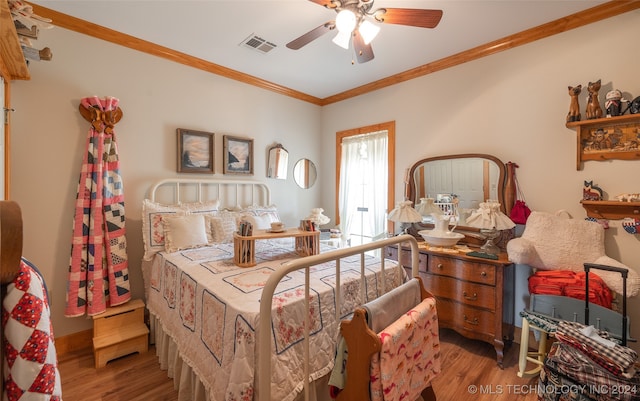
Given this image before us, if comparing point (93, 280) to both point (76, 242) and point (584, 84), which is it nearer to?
point (76, 242)

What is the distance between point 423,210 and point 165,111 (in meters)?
2.76

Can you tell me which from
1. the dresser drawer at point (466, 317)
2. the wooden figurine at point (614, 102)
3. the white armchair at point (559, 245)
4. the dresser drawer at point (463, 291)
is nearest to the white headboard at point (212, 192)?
the dresser drawer at point (463, 291)

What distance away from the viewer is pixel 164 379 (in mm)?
1990

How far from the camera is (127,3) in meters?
2.08

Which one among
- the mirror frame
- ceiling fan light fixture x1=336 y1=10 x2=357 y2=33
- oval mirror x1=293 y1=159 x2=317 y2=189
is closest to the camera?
ceiling fan light fixture x1=336 y1=10 x2=357 y2=33

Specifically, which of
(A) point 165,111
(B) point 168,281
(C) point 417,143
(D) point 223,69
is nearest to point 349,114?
(C) point 417,143

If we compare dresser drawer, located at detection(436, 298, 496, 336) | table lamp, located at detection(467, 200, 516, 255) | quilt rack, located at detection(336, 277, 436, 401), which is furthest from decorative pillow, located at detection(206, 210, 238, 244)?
table lamp, located at detection(467, 200, 516, 255)

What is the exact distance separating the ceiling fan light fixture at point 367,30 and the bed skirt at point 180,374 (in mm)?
1993

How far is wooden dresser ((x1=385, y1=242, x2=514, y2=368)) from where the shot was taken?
2.14 m

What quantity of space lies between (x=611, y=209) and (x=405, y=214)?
147 centimetres

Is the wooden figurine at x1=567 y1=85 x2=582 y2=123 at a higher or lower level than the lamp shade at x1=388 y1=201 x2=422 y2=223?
higher

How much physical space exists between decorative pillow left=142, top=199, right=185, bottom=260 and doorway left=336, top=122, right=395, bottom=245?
2.18 metres

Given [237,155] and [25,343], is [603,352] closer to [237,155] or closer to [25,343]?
[25,343]

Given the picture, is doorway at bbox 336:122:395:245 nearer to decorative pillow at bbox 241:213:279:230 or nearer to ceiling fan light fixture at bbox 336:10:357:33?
decorative pillow at bbox 241:213:279:230
